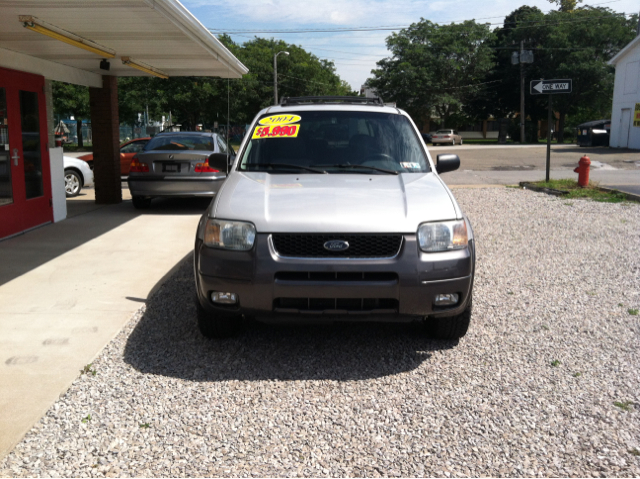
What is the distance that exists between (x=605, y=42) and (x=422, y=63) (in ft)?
54.3

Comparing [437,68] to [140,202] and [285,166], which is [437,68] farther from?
[285,166]

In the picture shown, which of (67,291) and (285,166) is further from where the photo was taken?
(67,291)

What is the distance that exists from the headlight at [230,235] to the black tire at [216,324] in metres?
0.55

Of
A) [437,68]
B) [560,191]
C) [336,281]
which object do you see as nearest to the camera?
[336,281]

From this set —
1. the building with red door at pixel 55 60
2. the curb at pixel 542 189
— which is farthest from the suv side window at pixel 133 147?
the curb at pixel 542 189

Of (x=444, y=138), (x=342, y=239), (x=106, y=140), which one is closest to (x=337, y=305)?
(x=342, y=239)

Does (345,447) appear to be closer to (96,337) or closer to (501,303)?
(96,337)

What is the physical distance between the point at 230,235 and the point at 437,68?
2434 inches

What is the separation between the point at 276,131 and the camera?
17.9 feet

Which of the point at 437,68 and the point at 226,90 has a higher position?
the point at 437,68

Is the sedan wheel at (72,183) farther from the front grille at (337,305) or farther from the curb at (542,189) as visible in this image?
the front grille at (337,305)

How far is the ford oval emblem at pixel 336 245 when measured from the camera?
395 cm

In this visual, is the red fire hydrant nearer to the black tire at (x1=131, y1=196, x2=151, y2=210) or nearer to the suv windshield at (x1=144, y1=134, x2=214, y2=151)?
the suv windshield at (x1=144, y1=134, x2=214, y2=151)

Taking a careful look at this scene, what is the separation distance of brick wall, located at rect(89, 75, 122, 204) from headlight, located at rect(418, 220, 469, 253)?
31.7 ft
